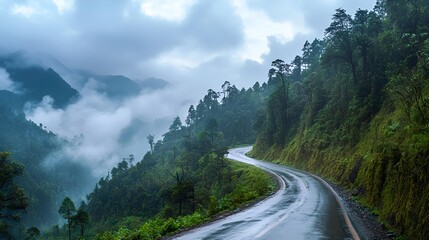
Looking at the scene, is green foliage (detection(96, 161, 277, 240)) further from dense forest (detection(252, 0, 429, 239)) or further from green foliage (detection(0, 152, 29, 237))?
green foliage (detection(0, 152, 29, 237))

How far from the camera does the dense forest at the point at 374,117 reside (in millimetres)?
12578

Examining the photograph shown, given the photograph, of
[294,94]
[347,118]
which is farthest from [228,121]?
[347,118]

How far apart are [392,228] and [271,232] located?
15.1 feet

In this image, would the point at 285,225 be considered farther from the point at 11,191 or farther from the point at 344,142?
the point at 11,191

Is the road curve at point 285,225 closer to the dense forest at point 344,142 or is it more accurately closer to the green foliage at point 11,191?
the dense forest at point 344,142

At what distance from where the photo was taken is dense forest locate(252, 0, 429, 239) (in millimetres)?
12578

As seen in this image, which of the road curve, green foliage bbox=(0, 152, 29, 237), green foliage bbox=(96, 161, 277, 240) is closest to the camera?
the road curve

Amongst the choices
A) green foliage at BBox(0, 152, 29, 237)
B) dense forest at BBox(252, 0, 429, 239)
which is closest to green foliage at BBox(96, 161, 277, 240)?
dense forest at BBox(252, 0, 429, 239)

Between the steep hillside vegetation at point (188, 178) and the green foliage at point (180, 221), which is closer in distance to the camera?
the green foliage at point (180, 221)

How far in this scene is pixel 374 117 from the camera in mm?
34562

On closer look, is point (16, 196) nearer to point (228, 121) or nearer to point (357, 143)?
point (357, 143)

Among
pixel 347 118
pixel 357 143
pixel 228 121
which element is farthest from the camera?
pixel 228 121

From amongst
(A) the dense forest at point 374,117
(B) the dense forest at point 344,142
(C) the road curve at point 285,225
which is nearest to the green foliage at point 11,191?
(B) the dense forest at point 344,142

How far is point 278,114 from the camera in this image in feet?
245
